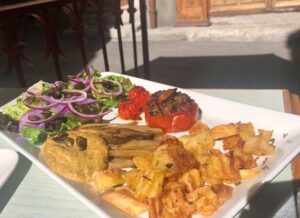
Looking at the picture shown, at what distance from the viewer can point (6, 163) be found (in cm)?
115

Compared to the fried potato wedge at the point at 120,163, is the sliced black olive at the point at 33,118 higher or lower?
higher

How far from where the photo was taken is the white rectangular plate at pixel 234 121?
3.02ft

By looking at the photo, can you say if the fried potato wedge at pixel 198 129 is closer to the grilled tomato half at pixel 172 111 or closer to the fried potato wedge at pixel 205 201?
the grilled tomato half at pixel 172 111

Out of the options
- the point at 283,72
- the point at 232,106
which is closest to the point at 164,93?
the point at 232,106

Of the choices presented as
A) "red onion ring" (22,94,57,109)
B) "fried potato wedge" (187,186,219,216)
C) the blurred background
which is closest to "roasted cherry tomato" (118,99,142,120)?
"red onion ring" (22,94,57,109)

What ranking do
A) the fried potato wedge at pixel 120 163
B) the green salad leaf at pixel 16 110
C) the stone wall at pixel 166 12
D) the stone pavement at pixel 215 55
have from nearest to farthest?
the fried potato wedge at pixel 120 163
the green salad leaf at pixel 16 110
the stone pavement at pixel 215 55
the stone wall at pixel 166 12

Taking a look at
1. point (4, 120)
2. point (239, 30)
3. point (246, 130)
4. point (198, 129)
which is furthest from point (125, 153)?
point (239, 30)

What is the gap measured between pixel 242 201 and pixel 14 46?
1.45 metres

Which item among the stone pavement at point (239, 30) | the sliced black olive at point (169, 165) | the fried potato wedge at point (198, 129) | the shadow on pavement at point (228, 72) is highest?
the sliced black olive at point (169, 165)

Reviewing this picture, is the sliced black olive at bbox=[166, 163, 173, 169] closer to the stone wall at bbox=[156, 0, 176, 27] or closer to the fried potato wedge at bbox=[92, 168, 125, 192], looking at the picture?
the fried potato wedge at bbox=[92, 168, 125, 192]

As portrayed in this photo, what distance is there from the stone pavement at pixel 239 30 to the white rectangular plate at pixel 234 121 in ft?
14.8

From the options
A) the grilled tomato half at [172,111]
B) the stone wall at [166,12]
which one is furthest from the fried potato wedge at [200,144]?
the stone wall at [166,12]

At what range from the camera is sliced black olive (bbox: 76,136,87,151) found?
3.53ft

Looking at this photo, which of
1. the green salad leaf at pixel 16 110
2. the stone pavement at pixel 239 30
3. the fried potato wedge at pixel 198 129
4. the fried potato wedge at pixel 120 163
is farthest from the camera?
the stone pavement at pixel 239 30
